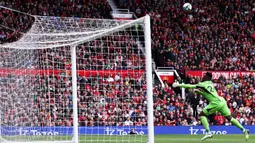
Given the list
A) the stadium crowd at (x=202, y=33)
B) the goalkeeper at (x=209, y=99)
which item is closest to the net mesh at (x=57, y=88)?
the goalkeeper at (x=209, y=99)

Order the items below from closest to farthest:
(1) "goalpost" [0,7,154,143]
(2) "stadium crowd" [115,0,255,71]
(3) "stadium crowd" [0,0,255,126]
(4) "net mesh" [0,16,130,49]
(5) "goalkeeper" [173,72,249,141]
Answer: (4) "net mesh" [0,16,130,49] < (1) "goalpost" [0,7,154,143] < (5) "goalkeeper" [173,72,249,141] < (3) "stadium crowd" [0,0,255,126] < (2) "stadium crowd" [115,0,255,71]

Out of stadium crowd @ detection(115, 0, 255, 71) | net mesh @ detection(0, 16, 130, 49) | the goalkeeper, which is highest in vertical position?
stadium crowd @ detection(115, 0, 255, 71)

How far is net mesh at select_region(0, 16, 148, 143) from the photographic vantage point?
21.5 meters

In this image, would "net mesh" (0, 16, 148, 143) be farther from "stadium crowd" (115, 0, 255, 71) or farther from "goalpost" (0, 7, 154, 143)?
"stadium crowd" (115, 0, 255, 71)

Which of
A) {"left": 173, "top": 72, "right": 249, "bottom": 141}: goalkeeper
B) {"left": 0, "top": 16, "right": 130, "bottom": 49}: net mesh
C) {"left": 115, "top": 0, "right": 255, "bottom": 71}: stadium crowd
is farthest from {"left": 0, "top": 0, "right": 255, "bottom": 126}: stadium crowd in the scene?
{"left": 173, "top": 72, "right": 249, "bottom": 141}: goalkeeper

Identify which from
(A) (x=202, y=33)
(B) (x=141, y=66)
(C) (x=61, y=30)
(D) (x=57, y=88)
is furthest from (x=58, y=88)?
(A) (x=202, y=33)

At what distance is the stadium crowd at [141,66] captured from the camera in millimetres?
23000

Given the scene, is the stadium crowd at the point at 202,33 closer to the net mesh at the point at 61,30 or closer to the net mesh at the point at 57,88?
the net mesh at the point at 57,88

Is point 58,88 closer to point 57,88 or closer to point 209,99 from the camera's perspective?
point 57,88

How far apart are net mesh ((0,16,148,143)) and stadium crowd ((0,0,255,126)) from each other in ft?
0.13

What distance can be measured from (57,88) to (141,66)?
14.7 ft

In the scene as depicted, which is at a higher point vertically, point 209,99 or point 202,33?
point 202,33

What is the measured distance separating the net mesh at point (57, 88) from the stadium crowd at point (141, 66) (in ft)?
0.13

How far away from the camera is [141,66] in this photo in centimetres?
2167
